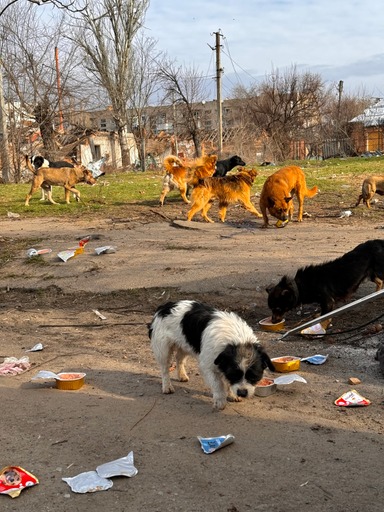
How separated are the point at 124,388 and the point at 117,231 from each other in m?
8.29

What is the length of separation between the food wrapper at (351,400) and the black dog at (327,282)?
2.47 metres

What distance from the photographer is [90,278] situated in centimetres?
1041

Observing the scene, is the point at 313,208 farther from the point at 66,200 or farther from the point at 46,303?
the point at 46,303

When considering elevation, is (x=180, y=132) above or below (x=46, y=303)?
above

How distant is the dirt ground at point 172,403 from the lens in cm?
382

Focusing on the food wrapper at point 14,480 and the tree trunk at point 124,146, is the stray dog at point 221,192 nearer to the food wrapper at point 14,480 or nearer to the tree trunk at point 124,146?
the food wrapper at point 14,480

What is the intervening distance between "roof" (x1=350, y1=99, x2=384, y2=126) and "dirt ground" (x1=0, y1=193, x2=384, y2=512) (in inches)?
1631

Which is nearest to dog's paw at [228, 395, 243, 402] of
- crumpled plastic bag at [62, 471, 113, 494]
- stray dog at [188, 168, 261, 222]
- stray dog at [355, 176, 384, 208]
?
crumpled plastic bag at [62, 471, 113, 494]

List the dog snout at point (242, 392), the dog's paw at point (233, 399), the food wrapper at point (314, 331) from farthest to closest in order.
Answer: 1. the food wrapper at point (314, 331)
2. the dog's paw at point (233, 399)
3. the dog snout at point (242, 392)

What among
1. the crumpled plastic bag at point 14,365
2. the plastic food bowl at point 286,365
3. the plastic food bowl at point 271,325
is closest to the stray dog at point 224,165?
the plastic food bowl at point 271,325

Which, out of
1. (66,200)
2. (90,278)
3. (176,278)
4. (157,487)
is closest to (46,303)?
(90,278)

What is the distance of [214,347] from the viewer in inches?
199

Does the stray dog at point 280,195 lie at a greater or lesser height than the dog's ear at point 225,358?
greater

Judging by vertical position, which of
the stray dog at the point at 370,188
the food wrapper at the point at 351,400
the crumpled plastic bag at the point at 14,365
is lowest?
the crumpled plastic bag at the point at 14,365
